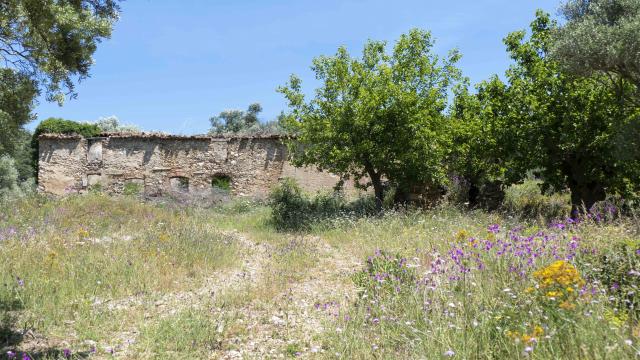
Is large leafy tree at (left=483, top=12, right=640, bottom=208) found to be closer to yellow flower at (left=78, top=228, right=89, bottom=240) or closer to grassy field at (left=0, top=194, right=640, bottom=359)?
grassy field at (left=0, top=194, right=640, bottom=359)

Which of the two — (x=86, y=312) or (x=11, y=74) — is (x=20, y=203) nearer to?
(x=11, y=74)

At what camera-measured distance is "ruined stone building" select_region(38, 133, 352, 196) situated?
1995cm

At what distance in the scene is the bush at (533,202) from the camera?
1461 cm

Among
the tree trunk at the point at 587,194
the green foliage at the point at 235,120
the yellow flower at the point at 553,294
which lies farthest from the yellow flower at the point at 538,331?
the green foliage at the point at 235,120

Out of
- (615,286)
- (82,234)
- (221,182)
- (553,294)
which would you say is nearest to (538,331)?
(553,294)

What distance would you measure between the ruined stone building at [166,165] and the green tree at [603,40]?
1129 centimetres

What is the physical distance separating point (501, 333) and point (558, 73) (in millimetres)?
11547

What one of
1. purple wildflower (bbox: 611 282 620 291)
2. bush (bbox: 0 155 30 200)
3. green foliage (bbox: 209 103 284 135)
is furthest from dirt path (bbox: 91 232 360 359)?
green foliage (bbox: 209 103 284 135)

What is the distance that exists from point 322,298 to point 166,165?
15.5 meters

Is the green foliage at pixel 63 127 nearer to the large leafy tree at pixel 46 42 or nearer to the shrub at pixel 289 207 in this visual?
the shrub at pixel 289 207

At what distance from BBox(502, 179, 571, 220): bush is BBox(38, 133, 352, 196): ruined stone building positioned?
707 centimetres

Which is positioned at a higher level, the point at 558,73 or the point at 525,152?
the point at 558,73

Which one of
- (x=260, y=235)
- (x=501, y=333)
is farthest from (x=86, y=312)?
(x=260, y=235)

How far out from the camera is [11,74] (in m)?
6.48
